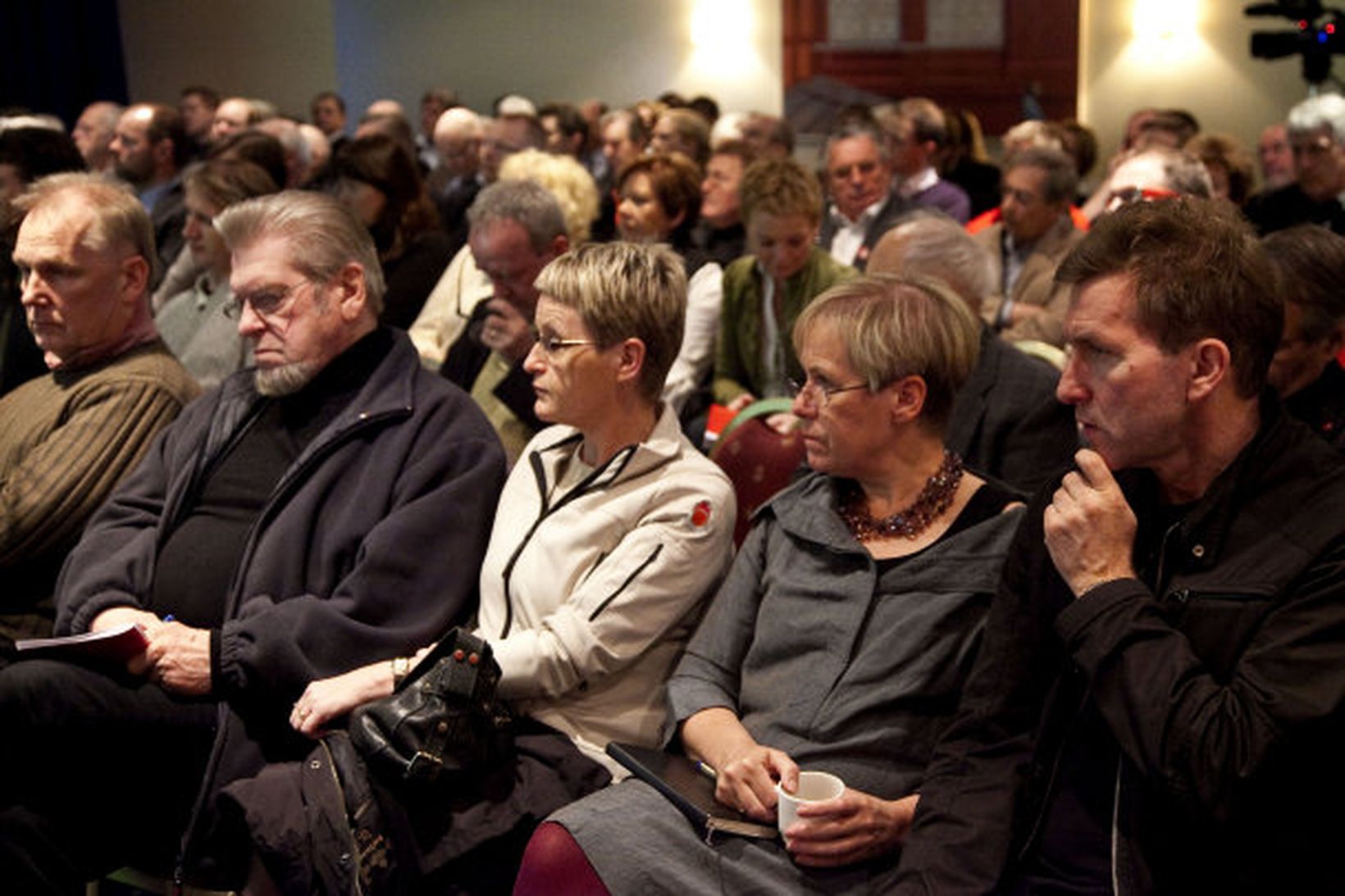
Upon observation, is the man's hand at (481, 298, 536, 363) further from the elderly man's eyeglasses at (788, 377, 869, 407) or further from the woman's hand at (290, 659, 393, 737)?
the elderly man's eyeglasses at (788, 377, 869, 407)

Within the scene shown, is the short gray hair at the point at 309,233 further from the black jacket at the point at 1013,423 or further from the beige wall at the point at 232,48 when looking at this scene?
the beige wall at the point at 232,48

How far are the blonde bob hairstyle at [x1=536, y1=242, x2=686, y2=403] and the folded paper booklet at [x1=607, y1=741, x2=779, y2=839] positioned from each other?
2.12ft

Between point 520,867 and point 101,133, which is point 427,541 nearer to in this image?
point 520,867

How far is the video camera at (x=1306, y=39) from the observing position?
687cm

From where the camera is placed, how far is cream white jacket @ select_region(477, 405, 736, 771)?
2.39 meters

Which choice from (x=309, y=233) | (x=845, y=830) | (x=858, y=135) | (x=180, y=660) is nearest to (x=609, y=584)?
(x=845, y=830)

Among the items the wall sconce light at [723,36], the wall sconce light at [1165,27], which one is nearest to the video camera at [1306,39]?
the wall sconce light at [1165,27]

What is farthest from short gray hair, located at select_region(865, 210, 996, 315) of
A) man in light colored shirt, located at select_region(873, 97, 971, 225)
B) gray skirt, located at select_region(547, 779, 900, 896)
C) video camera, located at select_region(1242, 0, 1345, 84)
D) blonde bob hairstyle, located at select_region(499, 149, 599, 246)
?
video camera, located at select_region(1242, 0, 1345, 84)

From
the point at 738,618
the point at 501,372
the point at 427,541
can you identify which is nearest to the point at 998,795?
the point at 738,618

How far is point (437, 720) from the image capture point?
222 centimetres

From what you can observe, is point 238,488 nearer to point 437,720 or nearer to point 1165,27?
point 437,720

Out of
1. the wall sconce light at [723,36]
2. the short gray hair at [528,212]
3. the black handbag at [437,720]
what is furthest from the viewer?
the wall sconce light at [723,36]

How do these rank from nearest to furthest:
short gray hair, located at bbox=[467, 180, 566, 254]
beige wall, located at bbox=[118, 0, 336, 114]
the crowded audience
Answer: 1. the crowded audience
2. short gray hair, located at bbox=[467, 180, 566, 254]
3. beige wall, located at bbox=[118, 0, 336, 114]

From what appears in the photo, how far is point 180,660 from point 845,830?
122 centimetres
